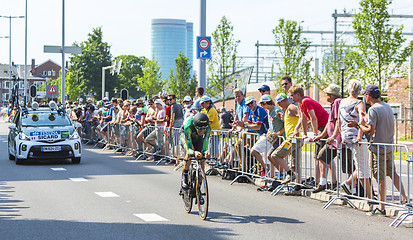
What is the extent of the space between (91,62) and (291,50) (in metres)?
62.3

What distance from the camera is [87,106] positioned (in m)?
26.8

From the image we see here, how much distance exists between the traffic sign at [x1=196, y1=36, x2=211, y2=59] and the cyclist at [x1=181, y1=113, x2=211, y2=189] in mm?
9739

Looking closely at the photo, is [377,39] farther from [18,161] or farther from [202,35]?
[18,161]

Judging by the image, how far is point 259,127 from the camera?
12.4 m

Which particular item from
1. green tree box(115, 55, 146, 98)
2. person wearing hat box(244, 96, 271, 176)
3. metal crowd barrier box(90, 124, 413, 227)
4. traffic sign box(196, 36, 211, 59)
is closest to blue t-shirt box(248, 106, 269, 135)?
person wearing hat box(244, 96, 271, 176)

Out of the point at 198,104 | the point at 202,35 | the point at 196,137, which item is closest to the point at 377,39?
the point at 202,35

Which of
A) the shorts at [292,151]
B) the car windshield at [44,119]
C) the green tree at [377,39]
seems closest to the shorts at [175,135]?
the car windshield at [44,119]

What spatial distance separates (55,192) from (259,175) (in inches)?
154

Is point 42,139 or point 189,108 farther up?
point 189,108

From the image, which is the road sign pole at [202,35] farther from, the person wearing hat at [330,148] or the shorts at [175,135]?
the person wearing hat at [330,148]

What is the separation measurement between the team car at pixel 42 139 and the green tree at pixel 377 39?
1204 centimetres

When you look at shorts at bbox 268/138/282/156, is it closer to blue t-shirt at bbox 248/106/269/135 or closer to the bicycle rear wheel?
blue t-shirt at bbox 248/106/269/135

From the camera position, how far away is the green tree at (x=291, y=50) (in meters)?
38.0

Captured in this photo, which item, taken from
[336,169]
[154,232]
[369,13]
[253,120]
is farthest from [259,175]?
[369,13]
